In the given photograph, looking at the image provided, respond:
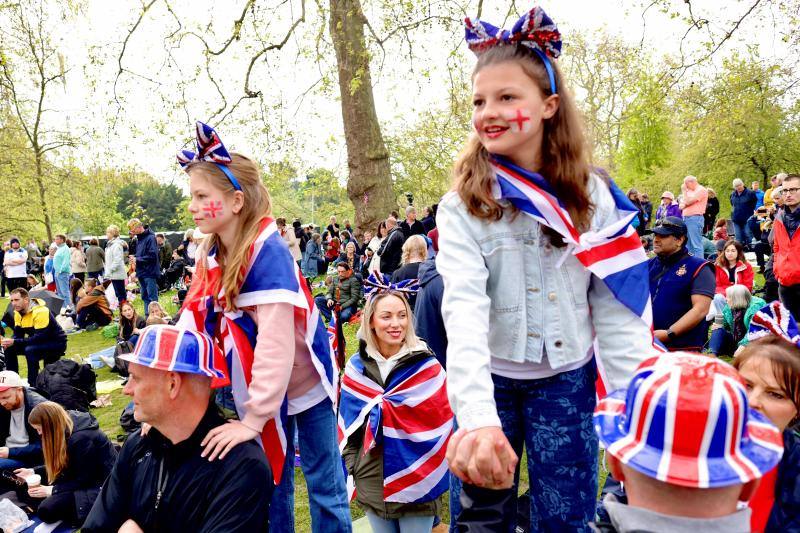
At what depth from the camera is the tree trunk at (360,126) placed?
38.7 feet

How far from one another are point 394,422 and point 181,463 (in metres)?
1.58

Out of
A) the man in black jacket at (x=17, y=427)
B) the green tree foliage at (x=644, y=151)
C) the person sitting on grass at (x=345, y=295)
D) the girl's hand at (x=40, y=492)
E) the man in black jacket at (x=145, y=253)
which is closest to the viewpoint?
the girl's hand at (x=40, y=492)

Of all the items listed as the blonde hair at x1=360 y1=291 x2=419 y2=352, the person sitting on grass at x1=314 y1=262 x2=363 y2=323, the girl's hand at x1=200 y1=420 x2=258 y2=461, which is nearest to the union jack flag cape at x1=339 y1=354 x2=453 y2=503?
the blonde hair at x1=360 y1=291 x2=419 y2=352

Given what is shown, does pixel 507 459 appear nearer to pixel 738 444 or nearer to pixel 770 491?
pixel 738 444

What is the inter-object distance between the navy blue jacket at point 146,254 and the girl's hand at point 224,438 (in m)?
11.1

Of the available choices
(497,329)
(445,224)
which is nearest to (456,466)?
(497,329)

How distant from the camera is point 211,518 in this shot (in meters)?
2.25

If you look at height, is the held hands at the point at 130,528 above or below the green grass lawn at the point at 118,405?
above

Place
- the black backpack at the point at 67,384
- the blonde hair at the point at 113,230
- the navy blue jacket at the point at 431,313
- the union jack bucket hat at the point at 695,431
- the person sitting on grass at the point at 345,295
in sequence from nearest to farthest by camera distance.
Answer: the union jack bucket hat at the point at 695,431 < the navy blue jacket at the point at 431,313 < the black backpack at the point at 67,384 < the person sitting on grass at the point at 345,295 < the blonde hair at the point at 113,230

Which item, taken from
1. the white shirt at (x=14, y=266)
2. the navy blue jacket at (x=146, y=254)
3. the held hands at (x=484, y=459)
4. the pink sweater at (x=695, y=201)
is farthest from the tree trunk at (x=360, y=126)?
the white shirt at (x=14, y=266)

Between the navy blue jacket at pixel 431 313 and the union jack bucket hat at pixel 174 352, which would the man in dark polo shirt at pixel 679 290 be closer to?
the navy blue jacket at pixel 431 313

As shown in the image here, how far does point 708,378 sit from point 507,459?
1.68 feet

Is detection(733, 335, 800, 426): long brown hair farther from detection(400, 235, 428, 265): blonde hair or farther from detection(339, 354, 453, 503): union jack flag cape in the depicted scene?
detection(400, 235, 428, 265): blonde hair

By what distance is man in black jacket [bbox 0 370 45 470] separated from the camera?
5855 mm
